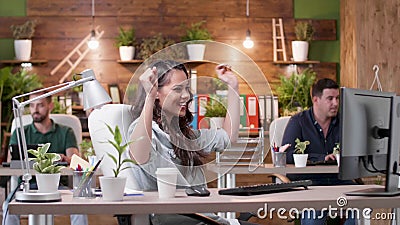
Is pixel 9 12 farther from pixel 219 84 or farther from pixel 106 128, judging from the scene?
pixel 219 84

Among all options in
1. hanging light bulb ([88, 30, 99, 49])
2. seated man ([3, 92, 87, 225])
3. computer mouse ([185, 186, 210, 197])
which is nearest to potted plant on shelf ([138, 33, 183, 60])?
hanging light bulb ([88, 30, 99, 49])

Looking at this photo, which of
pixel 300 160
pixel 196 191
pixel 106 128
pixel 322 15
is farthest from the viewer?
pixel 322 15

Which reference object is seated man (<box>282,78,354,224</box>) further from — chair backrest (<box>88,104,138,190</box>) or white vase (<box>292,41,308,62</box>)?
white vase (<box>292,41,308,62</box>)

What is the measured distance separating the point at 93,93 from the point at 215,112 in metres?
0.46

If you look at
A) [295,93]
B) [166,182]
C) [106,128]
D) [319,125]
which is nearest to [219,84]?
[166,182]

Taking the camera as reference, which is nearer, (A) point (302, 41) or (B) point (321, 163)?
(B) point (321, 163)

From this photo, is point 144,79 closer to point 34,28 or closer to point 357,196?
point 357,196

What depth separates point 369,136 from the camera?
128 inches

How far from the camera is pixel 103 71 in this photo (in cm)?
760

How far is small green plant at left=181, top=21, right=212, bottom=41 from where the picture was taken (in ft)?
24.5

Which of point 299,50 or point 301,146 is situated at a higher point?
point 299,50

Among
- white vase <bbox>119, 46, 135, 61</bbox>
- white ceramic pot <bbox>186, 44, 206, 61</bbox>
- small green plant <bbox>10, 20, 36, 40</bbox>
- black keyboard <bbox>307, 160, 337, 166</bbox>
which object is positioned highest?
small green plant <bbox>10, 20, 36, 40</bbox>

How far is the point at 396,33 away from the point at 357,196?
14.7 feet

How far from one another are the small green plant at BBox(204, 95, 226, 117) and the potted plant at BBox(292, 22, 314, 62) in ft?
15.2
